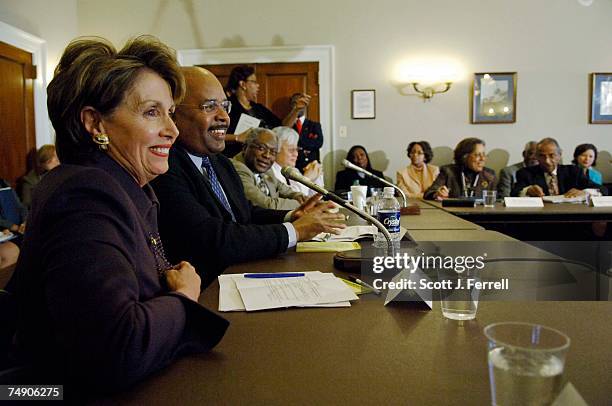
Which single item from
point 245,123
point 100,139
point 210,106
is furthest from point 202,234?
point 245,123

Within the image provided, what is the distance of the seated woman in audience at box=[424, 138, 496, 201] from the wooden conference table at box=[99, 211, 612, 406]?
12.0 feet

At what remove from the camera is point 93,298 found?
2.48 ft

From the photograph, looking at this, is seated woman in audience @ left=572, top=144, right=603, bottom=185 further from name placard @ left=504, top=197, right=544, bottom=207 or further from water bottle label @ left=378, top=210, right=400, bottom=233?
water bottle label @ left=378, top=210, right=400, bottom=233

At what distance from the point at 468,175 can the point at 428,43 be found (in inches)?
69.5

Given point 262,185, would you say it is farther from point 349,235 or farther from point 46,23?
point 46,23

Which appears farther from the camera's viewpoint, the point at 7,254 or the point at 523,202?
the point at 523,202

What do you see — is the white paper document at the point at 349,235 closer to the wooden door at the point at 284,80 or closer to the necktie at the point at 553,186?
the necktie at the point at 553,186

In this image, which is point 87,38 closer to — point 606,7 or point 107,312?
point 107,312

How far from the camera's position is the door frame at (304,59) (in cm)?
580

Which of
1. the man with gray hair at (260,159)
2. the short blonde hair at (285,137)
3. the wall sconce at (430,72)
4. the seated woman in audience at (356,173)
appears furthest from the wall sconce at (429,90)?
the man with gray hair at (260,159)

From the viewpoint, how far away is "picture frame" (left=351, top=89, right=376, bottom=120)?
5.83 metres

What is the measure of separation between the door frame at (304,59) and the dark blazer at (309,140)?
0.29 metres

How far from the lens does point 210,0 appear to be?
5.86 m

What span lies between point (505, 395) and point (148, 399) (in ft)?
1.51
